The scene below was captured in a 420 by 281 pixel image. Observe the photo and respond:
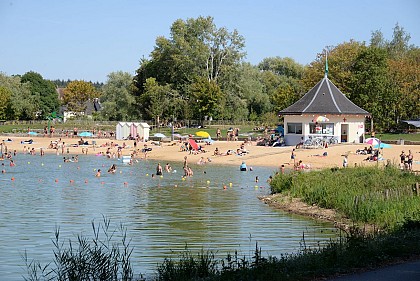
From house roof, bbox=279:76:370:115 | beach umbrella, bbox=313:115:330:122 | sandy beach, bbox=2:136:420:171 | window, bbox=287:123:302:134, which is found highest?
house roof, bbox=279:76:370:115

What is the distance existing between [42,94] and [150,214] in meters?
92.9

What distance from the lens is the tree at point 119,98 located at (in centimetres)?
9350

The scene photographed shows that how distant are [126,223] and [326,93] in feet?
132

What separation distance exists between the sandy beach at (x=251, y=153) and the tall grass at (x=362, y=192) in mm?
11286

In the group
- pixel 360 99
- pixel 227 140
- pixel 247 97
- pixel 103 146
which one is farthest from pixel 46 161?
pixel 247 97

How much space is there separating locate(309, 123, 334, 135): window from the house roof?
1118 millimetres

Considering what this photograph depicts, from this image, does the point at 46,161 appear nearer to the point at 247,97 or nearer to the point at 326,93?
the point at 326,93

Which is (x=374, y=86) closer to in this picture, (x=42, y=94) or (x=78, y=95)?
(x=42, y=94)

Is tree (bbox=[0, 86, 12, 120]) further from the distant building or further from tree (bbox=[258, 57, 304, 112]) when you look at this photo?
the distant building

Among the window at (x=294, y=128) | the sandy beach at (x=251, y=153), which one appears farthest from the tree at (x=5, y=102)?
the window at (x=294, y=128)

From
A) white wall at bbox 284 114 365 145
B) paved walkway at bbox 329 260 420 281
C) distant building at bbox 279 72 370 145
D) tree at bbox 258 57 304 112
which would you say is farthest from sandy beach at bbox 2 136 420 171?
tree at bbox 258 57 304 112

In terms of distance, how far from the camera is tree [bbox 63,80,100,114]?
412 ft

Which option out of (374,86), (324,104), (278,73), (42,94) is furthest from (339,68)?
(42,94)

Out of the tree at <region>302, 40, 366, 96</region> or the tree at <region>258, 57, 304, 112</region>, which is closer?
the tree at <region>302, 40, 366, 96</region>
